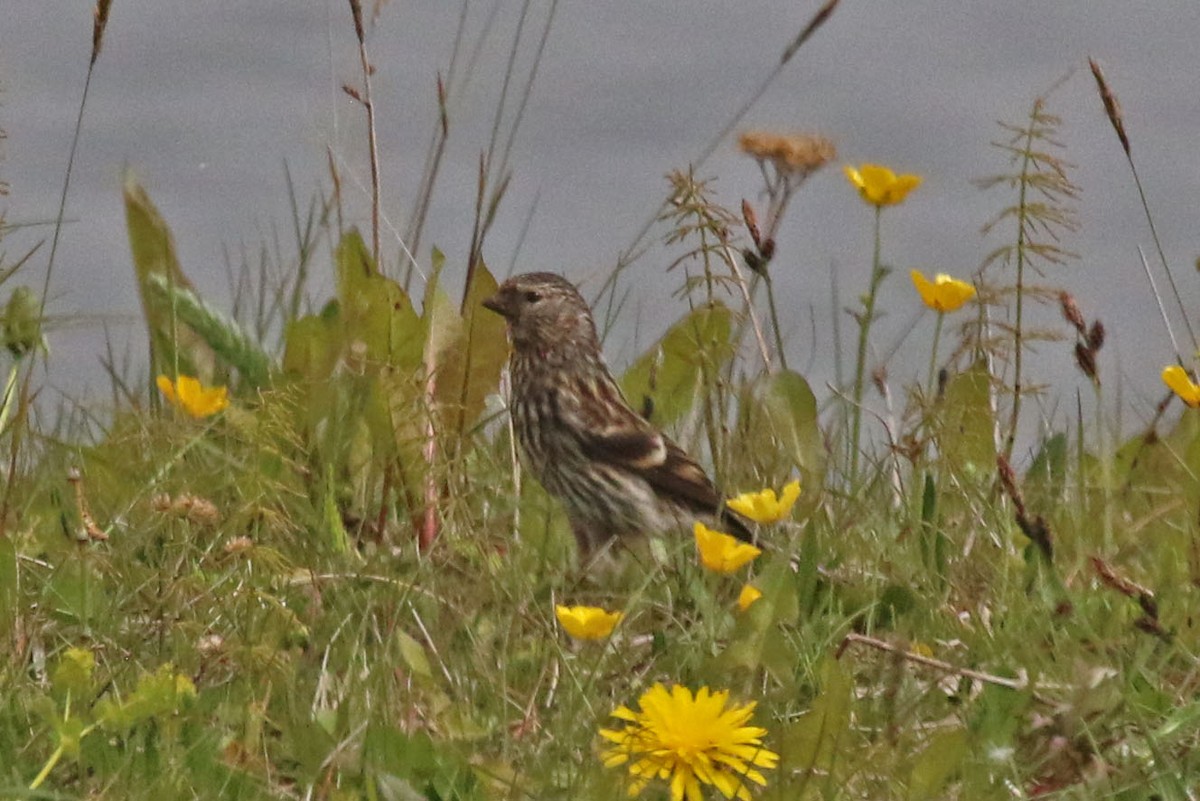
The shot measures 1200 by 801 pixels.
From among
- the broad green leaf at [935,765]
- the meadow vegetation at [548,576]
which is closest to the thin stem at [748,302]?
the meadow vegetation at [548,576]

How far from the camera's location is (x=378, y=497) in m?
4.97

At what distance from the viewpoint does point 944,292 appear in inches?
188

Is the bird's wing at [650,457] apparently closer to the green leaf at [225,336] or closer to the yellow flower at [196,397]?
A: the green leaf at [225,336]

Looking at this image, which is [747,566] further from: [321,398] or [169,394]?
[169,394]

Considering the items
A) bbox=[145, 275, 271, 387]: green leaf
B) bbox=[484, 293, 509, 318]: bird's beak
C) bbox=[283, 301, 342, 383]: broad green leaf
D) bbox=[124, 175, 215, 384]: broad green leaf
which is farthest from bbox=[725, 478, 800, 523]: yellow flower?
bbox=[124, 175, 215, 384]: broad green leaf

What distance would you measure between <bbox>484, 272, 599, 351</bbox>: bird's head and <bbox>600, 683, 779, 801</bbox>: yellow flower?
116 inches

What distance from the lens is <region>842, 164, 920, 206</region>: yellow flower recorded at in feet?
15.9

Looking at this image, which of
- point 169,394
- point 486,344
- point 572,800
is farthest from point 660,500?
point 572,800

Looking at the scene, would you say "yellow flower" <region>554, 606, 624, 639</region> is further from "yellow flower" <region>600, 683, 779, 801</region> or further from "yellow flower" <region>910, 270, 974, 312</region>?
"yellow flower" <region>910, 270, 974, 312</region>

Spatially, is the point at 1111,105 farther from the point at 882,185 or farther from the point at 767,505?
the point at 767,505

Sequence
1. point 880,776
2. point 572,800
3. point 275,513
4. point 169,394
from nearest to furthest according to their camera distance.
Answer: point 572,800, point 880,776, point 275,513, point 169,394

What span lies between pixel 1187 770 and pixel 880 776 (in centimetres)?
52

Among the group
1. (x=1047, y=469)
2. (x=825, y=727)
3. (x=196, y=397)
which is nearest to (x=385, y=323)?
(x=196, y=397)

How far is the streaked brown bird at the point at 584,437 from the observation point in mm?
5352
